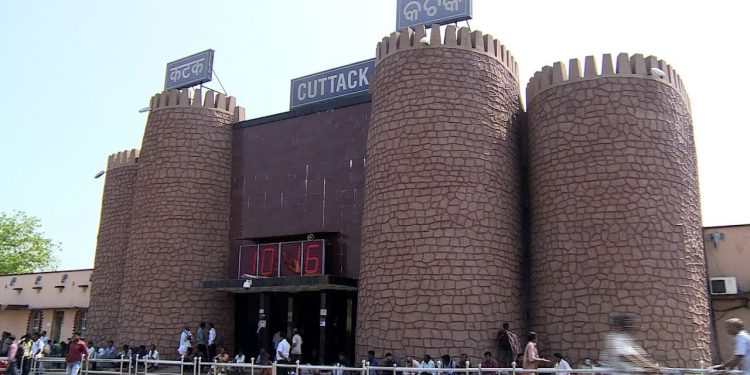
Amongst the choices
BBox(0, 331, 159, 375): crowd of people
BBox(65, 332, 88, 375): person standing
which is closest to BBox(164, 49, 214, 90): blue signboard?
BBox(0, 331, 159, 375): crowd of people

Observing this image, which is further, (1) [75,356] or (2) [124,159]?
(2) [124,159]

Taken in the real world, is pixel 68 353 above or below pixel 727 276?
below

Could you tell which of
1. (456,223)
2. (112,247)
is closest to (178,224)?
(112,247)

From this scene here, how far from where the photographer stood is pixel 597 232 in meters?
17.2

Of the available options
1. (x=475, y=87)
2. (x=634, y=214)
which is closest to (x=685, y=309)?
(x=634, y=214)

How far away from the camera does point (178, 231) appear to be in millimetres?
22578

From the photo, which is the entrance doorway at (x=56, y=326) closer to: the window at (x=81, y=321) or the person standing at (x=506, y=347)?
the window at (x=81, y=321)

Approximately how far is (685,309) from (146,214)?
16.2 metres

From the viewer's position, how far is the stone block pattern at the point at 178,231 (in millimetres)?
22000

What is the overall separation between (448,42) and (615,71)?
14.4 ft

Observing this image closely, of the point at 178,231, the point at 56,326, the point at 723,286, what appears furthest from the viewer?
the point at 56,326

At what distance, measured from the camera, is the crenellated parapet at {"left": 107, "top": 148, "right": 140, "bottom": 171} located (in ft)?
89.1

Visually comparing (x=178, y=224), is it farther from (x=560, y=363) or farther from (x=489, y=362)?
(x=560, y=363)

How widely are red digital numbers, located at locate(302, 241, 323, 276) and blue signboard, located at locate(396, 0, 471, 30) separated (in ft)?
23.4
